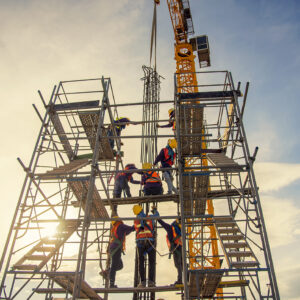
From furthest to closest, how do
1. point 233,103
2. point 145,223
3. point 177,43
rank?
point 177,43
point 233,103
point 145,223

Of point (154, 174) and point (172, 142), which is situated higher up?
point (172, 142)

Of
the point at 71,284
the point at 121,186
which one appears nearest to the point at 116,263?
the point at 71,284

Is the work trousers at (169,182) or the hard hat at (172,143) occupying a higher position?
the hard hat at (172,143)

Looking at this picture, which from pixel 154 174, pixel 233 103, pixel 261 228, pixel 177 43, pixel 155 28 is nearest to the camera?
pixel 261 228

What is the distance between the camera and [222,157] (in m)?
10.0

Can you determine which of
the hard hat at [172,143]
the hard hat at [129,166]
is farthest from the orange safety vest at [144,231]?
the hard hat at [172,143]

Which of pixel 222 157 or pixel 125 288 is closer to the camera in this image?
pixel 125 288

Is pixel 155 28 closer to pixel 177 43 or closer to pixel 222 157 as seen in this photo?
pixel 222 157

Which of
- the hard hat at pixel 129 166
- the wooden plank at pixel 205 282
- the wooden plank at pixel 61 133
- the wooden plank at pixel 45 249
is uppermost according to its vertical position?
the wooden plank at pixel 61 133

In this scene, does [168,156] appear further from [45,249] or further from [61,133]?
[45,249]

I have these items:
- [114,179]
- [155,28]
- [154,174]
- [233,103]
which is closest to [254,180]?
[233,103]

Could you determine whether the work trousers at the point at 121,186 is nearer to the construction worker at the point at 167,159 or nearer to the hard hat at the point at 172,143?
the construction worker at the point at 167,159

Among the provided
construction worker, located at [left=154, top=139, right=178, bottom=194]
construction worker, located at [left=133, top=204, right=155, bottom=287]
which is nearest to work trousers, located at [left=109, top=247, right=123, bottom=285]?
construction worker, located at [left=133, top=204, right=155, bottom=287]

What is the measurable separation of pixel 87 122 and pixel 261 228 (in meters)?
7.28
